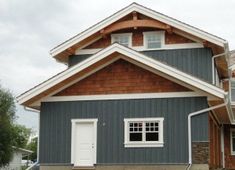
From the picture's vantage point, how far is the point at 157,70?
19125 mm

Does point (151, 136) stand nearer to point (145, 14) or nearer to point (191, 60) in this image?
point (191, 60)

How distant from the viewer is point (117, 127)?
65.0ft

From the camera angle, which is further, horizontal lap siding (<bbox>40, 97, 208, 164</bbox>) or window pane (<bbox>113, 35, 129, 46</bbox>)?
window pane (<bbox>113, 35, 129, 46</bbox>)

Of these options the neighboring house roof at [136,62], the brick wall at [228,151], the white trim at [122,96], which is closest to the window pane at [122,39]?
the neighboring house roof at [136,62]

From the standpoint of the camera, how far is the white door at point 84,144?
65.4 ft

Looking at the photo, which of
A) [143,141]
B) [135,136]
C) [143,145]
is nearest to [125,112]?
[135,136]

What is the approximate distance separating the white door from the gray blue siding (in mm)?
5080

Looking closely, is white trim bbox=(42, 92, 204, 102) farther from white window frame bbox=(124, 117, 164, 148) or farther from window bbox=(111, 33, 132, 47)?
window bbox=(111, 33, 132, 47)

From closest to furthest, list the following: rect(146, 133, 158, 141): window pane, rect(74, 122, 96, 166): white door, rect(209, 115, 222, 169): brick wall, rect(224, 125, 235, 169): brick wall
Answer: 1. rect(146, 133, 158, 141): window pane
2. rect(74, 122, 96, 166): white door
3. rect(209, 115, 222, 169): brick wall
4. rect(224, 125, 235, 169): brick wall

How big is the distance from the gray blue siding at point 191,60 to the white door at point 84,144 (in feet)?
16.7

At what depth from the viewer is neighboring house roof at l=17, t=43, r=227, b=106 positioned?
18.2 m

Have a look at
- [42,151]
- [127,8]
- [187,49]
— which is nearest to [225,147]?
[187,49]

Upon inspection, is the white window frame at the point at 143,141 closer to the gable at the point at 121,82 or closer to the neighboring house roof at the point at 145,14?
the gable at the point at 121,82

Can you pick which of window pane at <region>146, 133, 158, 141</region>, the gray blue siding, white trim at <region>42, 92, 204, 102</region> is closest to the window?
the gray blue siding
